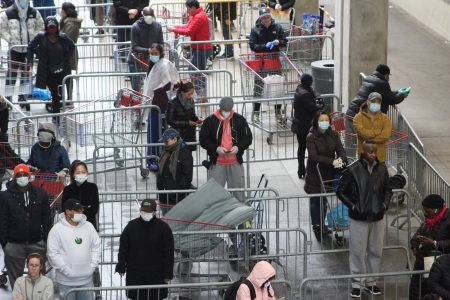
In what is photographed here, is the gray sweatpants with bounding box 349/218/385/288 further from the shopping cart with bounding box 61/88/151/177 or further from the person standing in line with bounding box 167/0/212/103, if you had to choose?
the person standing in line with bounding box 167/0/212/103

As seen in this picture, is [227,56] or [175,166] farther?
[227,56]

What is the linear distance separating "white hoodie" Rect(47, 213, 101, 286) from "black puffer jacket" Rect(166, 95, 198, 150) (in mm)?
4416

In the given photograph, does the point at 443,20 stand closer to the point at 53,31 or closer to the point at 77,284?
the point at 53,31

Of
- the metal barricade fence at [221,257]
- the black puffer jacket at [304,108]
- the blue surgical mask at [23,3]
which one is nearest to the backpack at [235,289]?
the metal barricade fence at [221,257]

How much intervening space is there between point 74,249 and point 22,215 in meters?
0.90

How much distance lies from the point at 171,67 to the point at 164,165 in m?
3.93

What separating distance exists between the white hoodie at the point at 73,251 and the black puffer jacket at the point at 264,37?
9.71 m

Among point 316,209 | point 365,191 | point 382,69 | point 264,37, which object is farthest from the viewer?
point 264,37

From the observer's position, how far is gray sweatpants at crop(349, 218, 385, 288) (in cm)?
1574

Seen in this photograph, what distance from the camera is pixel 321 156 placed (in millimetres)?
17312

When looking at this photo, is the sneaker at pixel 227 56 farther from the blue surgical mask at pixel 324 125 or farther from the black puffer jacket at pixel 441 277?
the black puffer jacket at pixel 441 277

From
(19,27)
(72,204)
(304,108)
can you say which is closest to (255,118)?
(304,108)

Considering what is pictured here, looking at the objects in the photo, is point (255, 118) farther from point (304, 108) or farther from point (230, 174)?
point (230, 174)

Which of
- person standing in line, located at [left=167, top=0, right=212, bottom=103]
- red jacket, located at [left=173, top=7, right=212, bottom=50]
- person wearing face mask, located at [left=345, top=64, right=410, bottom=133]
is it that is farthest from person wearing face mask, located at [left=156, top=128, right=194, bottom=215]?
red jacket, located at [left=173, top=7, right=212, bottom=50]
